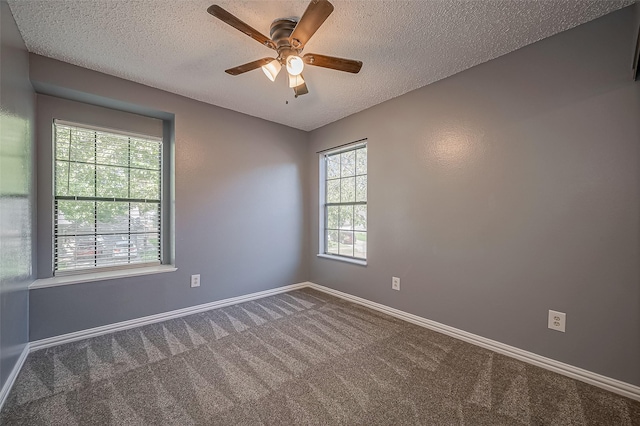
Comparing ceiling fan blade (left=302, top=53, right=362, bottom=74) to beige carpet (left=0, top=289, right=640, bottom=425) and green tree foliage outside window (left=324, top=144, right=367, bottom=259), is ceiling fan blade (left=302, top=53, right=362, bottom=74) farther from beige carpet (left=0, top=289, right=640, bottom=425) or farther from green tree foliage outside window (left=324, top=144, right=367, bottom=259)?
beige carpet (left=0, top=289, right=640, bottom=425)

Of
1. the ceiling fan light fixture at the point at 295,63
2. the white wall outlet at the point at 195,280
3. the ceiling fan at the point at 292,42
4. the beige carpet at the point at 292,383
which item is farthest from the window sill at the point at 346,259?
the ceiling fan light fixture at the point at 295,63

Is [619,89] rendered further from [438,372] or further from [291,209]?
[291,209]

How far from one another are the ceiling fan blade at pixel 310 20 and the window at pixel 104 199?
2.19 meters

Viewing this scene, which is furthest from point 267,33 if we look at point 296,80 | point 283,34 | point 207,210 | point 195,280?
point 195,280

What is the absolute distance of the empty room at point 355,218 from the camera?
1.66m

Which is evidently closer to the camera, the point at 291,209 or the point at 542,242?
the point at 542,242

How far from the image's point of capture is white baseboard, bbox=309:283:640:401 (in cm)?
169

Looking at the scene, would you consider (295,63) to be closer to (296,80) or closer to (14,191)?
A: (296,80)

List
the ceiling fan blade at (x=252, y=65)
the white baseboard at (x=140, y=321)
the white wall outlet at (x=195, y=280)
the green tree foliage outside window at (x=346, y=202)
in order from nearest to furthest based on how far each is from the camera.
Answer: the ceiling fan blade at (x=252, y=65), the white baseboard at (x=140, y=321), the white wall outlet at (x=195, y=280), the green tree foliage outside window at (x=346, y=202)

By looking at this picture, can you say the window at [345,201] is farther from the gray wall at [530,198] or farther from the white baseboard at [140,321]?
the white baseboard at [140,321]

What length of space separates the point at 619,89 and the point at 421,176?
4.62 ft

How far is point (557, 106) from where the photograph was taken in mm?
1941

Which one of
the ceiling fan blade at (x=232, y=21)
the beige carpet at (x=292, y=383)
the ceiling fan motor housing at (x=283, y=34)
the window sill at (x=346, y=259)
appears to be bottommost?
the beige carpet at (x=292, y=383)

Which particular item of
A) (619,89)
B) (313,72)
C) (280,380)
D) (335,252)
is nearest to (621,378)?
(619,89)
